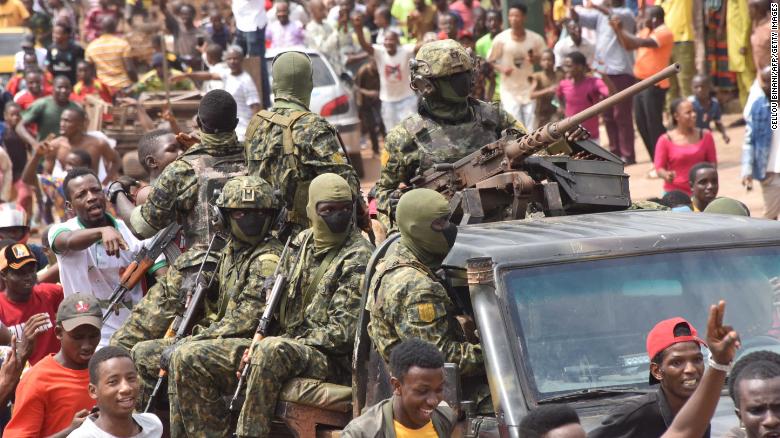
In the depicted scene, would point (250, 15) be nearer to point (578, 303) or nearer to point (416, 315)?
point (416, 315)

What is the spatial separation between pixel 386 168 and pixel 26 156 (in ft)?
39.8

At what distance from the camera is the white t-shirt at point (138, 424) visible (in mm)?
6129

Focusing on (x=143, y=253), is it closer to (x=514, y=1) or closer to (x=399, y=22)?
(x=514, y=1)

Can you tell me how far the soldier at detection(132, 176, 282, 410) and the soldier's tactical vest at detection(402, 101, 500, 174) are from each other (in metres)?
0.97

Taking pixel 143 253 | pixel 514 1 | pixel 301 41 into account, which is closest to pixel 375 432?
pixel 143 253

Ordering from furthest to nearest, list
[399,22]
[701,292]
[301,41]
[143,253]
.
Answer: [399,22], [301,41], [143,253], [701,292]

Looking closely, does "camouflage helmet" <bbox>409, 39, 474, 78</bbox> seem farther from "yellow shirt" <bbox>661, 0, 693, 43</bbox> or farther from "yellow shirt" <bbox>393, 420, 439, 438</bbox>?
"yellow shirt" <bbox>661, 0, 693, 43</bbox>

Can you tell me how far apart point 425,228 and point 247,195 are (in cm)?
155

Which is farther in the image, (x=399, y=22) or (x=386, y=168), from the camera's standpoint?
(x=399, y=22)

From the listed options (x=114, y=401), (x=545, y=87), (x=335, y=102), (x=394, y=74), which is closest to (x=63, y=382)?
(x=114, y=401)

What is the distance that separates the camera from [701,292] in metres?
5.85

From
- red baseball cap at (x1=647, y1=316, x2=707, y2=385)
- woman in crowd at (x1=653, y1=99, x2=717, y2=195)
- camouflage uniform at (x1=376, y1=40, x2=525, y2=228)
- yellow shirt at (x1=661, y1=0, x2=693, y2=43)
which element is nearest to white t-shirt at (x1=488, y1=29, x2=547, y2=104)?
yellow shirt at (x1=661, y1=0, x2=693, y2=43)

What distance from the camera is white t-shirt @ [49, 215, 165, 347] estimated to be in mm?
9047

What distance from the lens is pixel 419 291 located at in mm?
5961
